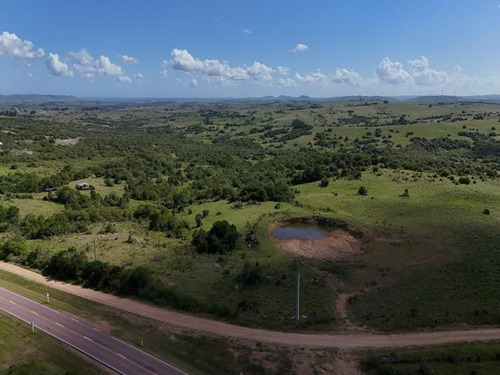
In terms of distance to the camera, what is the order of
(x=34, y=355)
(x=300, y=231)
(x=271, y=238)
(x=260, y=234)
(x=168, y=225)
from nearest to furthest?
(x=34, y=355), (x=271, y=238), (x=260, y=234), (x=300, y=231), (x=168, y=225)

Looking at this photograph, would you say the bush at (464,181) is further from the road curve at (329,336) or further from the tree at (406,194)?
the road curve at (329,336)

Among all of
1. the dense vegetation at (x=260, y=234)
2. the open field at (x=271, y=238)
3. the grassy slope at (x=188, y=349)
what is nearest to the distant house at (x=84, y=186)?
the open field at (x=271, y=238)

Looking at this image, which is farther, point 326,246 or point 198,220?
point 198,220

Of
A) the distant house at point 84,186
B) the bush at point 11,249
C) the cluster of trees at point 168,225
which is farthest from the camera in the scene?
the distant house at point 84,186

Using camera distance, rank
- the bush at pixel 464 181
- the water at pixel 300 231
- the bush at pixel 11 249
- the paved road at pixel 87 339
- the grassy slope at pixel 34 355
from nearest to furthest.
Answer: the grassy slope at pixel 34 355, the paved road at pixel 87 339, the bush at pixel 11 249, the water at pixel 300 231, the bush at pixel 464 181

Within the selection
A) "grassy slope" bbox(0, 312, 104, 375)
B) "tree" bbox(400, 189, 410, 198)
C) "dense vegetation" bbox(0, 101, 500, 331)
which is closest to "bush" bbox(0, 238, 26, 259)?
"dense vegetation" bbox(0, 101, 500, 331)

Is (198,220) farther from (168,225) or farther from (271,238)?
(271,238)

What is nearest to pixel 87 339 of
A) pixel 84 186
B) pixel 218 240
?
pixel 218 240
